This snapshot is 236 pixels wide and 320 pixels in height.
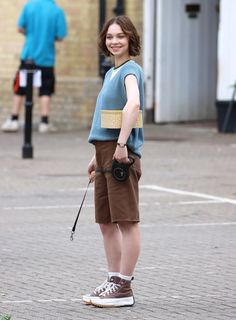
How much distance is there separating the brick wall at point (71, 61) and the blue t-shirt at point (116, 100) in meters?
12.6

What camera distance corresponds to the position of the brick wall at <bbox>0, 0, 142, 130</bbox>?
20688 millimetres

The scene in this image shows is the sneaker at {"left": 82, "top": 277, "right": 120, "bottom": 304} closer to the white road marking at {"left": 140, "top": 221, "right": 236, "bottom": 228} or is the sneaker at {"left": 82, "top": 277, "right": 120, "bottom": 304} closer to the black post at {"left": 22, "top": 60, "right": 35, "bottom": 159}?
the white road marking at {"left": 140, "top": 221, "right": 236, "bottom": 228}

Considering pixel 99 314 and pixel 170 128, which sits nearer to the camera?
pixel 99 314

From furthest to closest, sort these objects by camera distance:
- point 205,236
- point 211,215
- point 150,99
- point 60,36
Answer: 1. point 150,99
2. point 60,36
3. point 211,215
4. point 205,236

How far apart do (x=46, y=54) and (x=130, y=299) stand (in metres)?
12.2

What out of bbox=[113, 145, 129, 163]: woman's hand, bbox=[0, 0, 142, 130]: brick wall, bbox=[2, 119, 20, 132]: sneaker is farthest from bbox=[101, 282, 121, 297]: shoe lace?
bbox=[0, 0, 142, 130]: brick wall

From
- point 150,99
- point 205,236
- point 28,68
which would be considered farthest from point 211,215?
point 150,99

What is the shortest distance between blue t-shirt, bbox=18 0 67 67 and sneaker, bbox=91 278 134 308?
39.3 ft

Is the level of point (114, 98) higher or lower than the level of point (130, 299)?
higher

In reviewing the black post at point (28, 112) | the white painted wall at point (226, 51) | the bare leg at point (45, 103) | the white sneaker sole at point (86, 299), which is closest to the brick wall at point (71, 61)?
the bare leg at point (45, 103)

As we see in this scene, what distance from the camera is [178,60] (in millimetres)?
21500

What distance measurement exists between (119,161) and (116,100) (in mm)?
403

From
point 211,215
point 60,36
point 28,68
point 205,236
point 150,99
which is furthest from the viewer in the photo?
point 150,99

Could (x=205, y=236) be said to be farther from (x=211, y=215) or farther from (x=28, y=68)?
(x=28, y=68)
